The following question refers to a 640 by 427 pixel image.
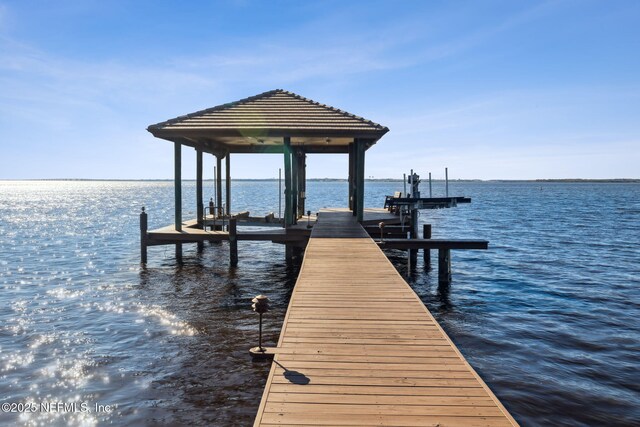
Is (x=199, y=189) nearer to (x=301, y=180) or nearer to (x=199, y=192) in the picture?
(x=199, y=192)

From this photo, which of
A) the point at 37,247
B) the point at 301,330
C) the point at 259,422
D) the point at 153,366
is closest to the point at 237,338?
the point at 153,366

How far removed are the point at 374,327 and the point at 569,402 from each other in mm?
4109

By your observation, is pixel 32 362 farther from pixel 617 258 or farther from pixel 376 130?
pixel 617 258

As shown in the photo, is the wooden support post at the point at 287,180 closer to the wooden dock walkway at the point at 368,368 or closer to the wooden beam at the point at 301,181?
the wooden beam at the point at 301,181

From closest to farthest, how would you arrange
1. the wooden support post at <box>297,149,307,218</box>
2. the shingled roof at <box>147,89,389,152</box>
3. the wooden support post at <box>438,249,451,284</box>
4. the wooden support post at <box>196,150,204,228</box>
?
the shingled roof at <box>147,89,389,152</box> → the wooden support post at <box>438,249,451,284</box> → the wooden support post at <box>196,150,204,228</box> → the wooden support post at <box>297,149,307,218</box>

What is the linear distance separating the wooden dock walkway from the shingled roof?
853cm

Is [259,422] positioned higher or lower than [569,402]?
higher

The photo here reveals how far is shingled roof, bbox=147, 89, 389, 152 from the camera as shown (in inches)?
650

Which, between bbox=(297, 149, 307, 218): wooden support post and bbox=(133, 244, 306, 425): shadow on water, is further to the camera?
bbox=(297, 149, 307, 218): wooden support post

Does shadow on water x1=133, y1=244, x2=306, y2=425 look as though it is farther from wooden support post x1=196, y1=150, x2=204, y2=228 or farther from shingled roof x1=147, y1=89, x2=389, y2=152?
shingled roof x1=147, y1=89, x2=389, y2=152

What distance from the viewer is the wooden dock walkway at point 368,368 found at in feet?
15.3

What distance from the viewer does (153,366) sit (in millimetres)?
9133

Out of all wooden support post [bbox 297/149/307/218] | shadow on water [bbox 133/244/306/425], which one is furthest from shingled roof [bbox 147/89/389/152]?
shadow on water [bbox 133/244/306/425]

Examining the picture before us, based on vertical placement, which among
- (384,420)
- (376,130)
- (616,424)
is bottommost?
(616,424)
